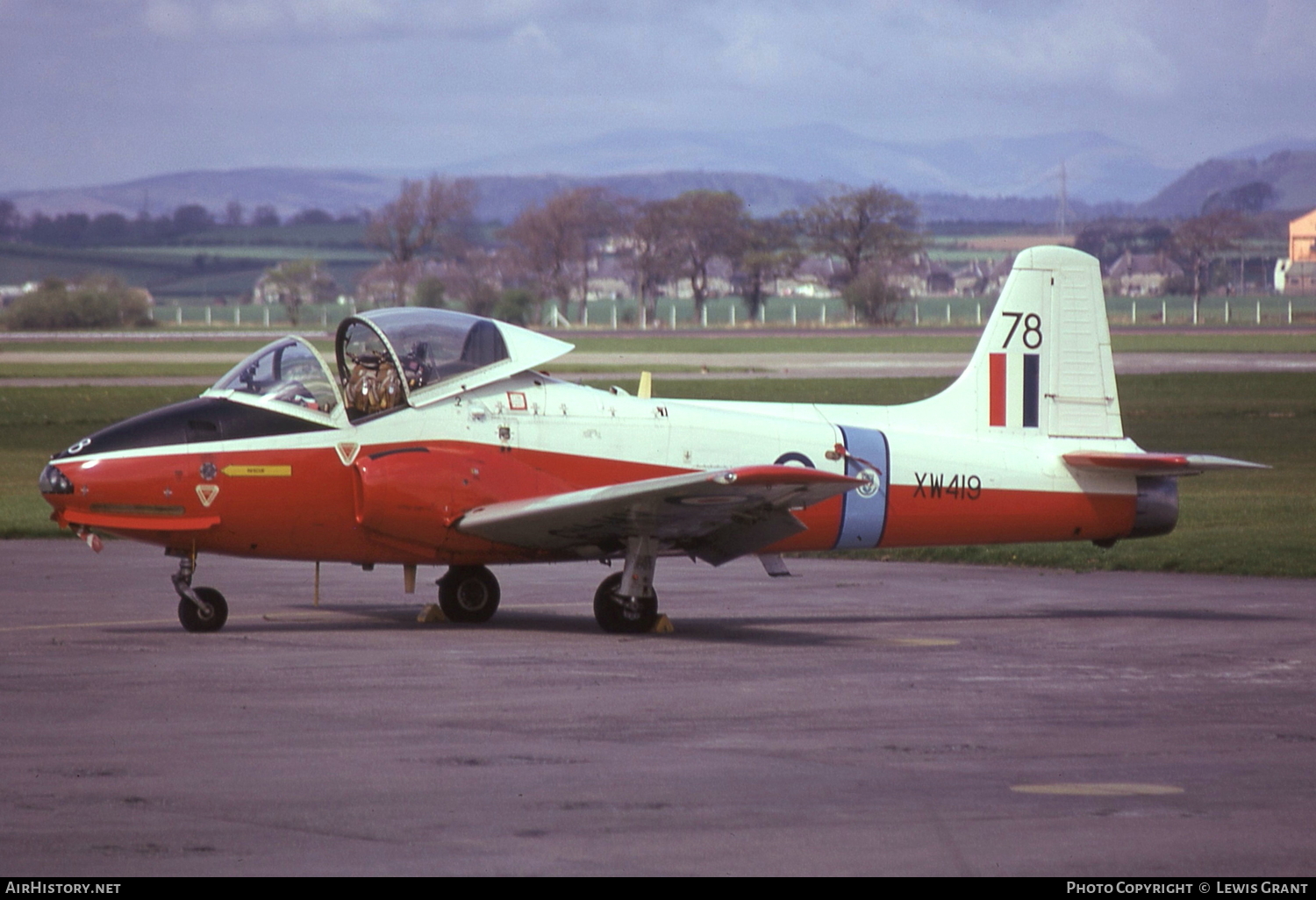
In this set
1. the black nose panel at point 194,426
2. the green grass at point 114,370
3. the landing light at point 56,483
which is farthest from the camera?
the green grass at point 114,370

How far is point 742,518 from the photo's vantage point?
1383 cm

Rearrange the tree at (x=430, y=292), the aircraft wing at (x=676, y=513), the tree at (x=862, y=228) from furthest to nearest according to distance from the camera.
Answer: the tree at (x=862, y=228) → the tree at (x=430, y=292) → the aircraft wing at (x=676, y=513)

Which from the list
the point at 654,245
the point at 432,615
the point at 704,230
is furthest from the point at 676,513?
the point at 654,245

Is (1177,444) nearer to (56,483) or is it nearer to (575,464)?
(575,464)

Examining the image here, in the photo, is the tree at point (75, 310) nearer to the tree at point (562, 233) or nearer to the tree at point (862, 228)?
the tree at point (562, 233)

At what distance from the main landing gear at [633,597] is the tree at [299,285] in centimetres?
10466

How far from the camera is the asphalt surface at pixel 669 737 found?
24.2 feet

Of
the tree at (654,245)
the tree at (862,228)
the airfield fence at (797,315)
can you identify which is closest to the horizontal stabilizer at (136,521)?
the airfield fence at (797,315)

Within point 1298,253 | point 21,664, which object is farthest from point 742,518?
point 1298,253

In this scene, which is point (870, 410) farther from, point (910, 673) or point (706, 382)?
point (706, 382)

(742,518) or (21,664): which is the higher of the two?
(742,518)

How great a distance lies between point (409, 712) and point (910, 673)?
370 cm
